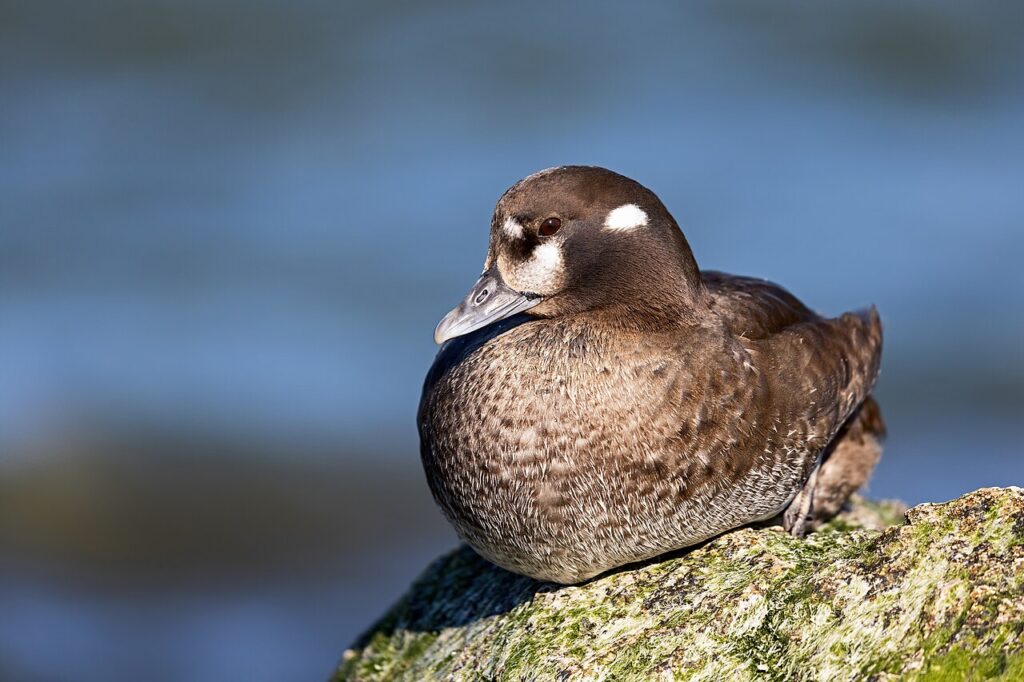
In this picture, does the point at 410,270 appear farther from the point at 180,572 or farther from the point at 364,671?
the point at 364,671

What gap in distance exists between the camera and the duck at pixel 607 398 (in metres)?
4.71

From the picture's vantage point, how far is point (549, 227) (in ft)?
16.4

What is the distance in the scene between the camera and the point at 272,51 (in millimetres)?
23516

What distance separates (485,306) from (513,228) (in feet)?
1.13

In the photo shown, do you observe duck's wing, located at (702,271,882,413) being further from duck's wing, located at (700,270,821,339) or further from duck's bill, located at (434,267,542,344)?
duck's bill, located at (434,267,542,344)

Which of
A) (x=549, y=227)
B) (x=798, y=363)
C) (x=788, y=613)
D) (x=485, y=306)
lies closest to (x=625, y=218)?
(x=549, y=227)

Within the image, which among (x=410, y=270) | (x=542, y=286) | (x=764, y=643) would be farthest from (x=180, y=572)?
(x=764, y=643)

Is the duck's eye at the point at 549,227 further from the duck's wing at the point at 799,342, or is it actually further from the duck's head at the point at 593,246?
the duck's wing at the point at 799,342

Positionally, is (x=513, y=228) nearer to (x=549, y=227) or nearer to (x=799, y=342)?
(x=549, y=227)

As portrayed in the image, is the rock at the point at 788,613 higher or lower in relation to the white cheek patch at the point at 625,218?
lower

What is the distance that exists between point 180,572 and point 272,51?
1430 centimetres

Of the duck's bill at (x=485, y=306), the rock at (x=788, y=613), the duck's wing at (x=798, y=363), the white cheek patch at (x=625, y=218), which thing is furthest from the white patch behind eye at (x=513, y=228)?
the rock at (x=788, y=613)

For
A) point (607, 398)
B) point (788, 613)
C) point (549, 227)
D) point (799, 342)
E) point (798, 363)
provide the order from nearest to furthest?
point (788, 613)
point (607, 398)
point (549, 227)
point (798, 363)
point (799, 342)

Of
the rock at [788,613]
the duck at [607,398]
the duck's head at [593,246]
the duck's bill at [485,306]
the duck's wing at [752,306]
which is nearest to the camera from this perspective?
the rock at [788,613]
